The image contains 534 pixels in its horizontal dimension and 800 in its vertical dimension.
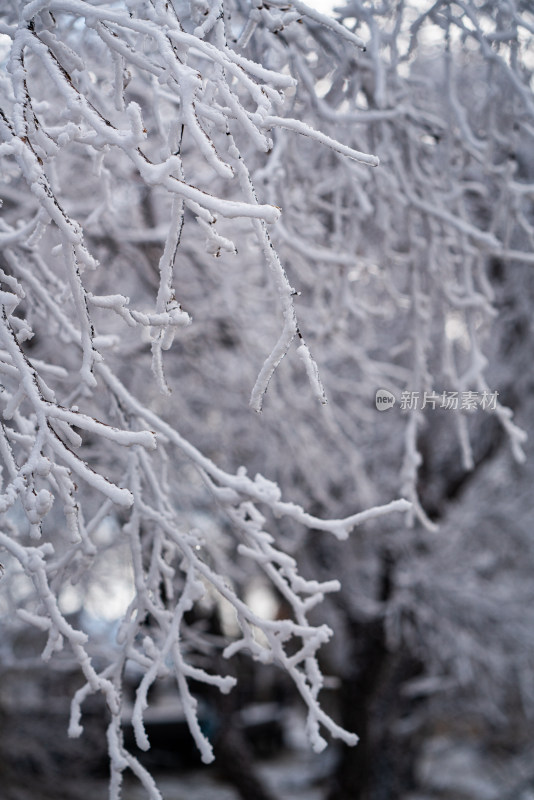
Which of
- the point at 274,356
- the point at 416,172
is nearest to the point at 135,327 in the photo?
the point at 274,356

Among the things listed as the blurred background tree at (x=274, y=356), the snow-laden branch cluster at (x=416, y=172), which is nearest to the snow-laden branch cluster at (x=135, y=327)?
the blurred background tree at (x=274, y=356)

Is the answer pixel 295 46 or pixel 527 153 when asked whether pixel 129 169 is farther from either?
pixel 527 153

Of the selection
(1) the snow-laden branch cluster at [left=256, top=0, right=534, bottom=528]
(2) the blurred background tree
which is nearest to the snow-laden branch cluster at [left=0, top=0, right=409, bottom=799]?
(2) the blurred background tree

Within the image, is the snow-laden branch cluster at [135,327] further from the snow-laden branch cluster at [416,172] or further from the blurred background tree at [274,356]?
the snow-laden branch cluster at [416,172]

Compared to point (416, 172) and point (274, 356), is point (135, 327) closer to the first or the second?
point (274, 356)

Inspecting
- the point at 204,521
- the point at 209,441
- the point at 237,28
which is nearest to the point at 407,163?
the point at 237,28

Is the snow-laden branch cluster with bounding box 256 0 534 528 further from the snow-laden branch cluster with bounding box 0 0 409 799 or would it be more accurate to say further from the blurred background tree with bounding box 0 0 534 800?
the snow-laden branch cluster with bounding box 0 0 409 799

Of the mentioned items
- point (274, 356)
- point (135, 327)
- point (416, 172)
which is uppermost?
point (274, 356)

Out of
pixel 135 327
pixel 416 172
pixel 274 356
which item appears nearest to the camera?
pixel 274 356

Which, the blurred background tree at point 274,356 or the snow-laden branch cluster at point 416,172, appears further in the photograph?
the snow-laden branch cluster at point 416,172

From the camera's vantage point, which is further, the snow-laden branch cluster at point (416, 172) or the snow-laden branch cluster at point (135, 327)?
the snow-laden branch cluster at point (416, 172)

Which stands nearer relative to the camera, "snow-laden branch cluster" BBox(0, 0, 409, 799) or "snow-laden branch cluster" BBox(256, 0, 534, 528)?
"snow-laden branch cluster" BBox(0, 0, 409, 799)
